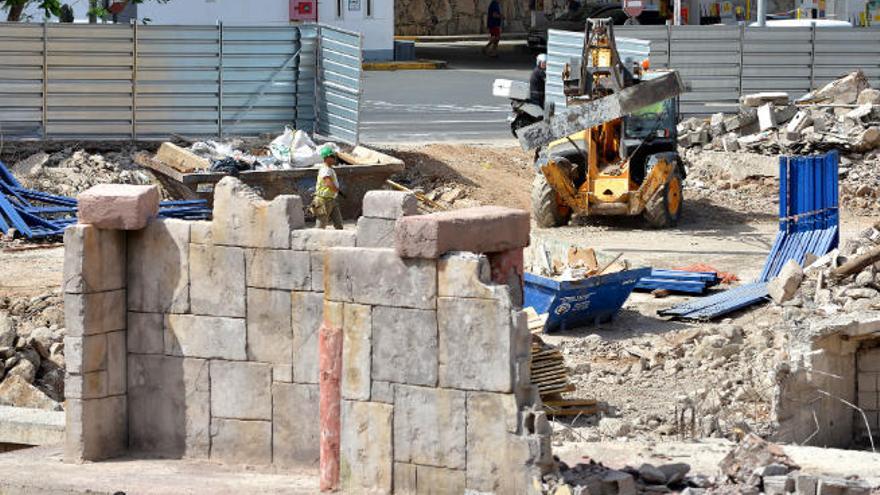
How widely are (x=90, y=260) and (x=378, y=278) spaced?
2601 millimetres

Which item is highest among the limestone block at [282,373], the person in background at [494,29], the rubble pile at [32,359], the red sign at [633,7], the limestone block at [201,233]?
the red sign at [633,7]

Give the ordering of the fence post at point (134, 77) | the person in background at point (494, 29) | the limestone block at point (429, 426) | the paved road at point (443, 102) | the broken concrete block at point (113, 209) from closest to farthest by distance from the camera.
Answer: the limestone block at point (429, 426), the broken concrete block at point (113, 209), the fence post at point (134, 77), the paved road at point (443, 102), the person in background at point (494, 29)

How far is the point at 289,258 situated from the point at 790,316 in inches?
281

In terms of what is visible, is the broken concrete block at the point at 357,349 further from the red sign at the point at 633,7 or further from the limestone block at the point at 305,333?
the red sign at the point at 633,7

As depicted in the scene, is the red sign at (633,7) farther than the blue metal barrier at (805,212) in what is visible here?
Yes

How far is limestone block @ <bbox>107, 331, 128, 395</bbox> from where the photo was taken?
1473 cm

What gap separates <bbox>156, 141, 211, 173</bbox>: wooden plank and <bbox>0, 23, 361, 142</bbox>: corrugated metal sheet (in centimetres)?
252

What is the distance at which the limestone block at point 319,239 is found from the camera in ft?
45.2

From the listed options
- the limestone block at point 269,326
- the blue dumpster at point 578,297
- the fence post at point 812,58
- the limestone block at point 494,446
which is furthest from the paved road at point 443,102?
the limestone block at point 494,446

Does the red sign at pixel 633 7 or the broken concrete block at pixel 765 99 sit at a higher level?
the red sign at pixel 633 7

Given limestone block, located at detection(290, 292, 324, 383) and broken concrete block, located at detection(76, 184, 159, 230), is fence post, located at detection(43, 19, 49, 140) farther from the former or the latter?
limestone block, located at detection(290, 292, 324, 383)

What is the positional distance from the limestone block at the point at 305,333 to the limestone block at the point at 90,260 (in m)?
1.59

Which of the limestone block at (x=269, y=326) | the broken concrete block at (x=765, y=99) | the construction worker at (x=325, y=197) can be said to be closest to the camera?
the limestone block at (x=269, y=326)

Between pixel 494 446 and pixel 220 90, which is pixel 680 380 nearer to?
pixel 494 446
